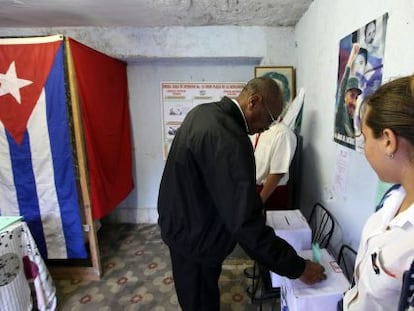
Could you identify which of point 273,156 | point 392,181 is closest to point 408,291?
point 392,181

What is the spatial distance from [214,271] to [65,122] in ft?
4.50

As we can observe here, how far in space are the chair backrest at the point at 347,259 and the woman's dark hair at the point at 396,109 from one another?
897 mm

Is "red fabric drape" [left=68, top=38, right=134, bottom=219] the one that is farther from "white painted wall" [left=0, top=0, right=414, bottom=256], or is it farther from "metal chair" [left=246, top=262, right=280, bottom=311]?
"metal chair" [left=246, top=262, right=280, bottom=311]

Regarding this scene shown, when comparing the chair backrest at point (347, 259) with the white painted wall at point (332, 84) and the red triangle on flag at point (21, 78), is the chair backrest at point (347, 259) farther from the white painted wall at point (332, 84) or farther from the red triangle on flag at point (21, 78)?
the red triangle on flag at point (21, 78)

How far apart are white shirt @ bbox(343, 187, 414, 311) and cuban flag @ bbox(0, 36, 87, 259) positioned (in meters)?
1.78

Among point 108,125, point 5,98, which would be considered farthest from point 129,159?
point 5,98

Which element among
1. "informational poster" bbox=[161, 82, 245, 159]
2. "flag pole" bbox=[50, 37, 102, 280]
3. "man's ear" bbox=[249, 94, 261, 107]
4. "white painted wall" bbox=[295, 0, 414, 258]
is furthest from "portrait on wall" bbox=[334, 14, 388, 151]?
"flag pole" bbox=[50, 37, 102, 280]

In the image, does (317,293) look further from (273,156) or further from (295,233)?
(273,156)

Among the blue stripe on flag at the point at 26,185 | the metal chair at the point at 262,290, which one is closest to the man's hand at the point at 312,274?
the metal chair at the point at 262,290

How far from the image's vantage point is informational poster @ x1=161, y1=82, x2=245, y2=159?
111 inches

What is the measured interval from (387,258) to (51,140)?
193 cm

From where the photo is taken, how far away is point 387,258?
1.82 ft

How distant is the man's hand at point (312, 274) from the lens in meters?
1.01

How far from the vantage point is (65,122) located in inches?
69.5
